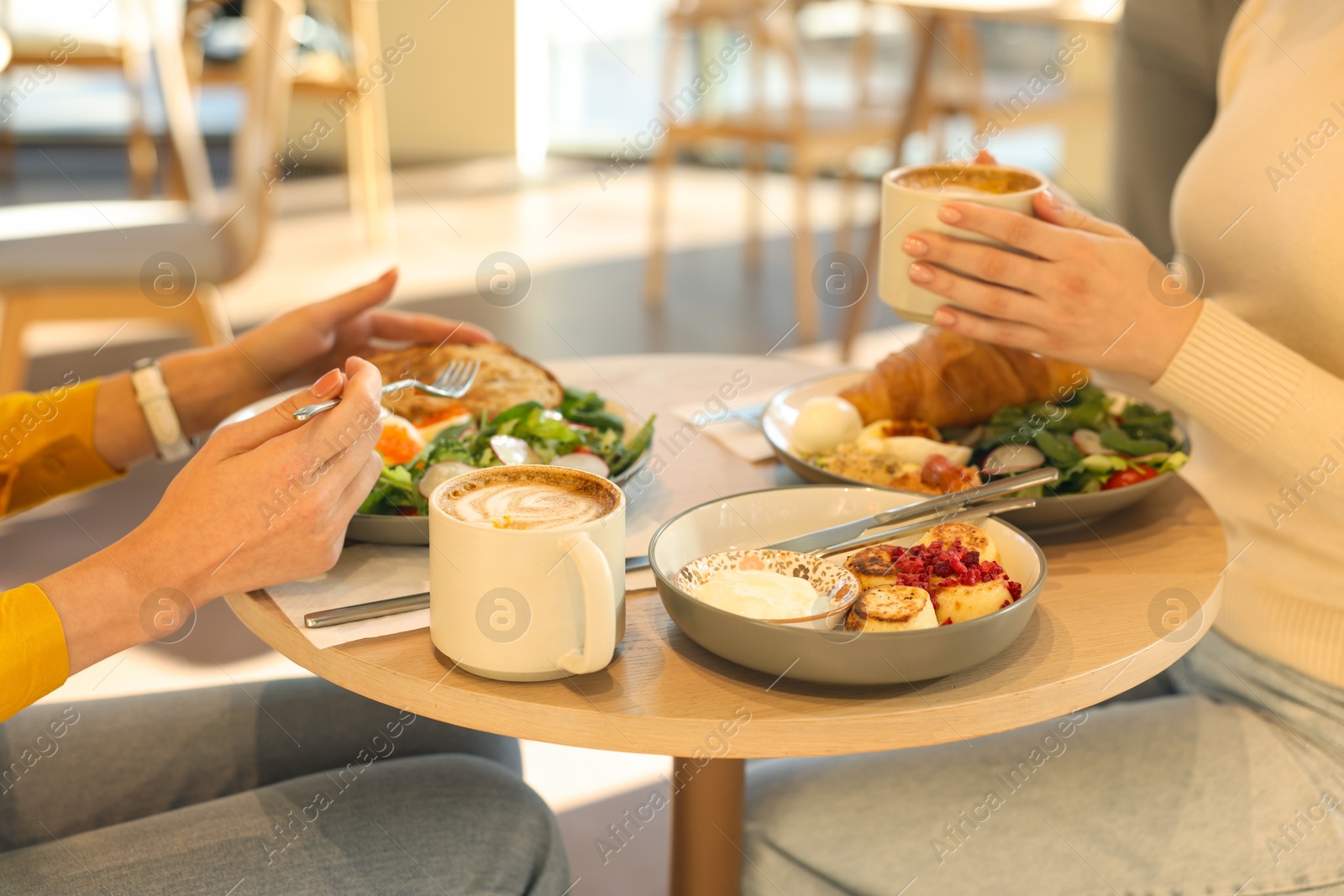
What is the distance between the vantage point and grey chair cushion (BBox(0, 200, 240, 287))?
231cm

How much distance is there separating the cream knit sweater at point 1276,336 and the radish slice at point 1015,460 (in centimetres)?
12

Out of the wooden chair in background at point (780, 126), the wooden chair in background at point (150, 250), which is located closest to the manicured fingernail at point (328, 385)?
the wooden chair in background at point (150, 250)

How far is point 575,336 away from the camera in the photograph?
3.98m

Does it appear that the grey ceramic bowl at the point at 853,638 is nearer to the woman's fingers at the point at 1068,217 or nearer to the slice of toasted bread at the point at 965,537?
the slice of toasted bread at the point at 965,537

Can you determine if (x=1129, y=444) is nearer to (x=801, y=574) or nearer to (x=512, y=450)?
(x=801, y=574)

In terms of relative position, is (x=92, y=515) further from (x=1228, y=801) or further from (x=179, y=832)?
(x=1228, y=801)

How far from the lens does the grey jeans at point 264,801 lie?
0.87 meters

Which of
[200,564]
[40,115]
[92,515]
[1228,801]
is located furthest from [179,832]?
[40,115]

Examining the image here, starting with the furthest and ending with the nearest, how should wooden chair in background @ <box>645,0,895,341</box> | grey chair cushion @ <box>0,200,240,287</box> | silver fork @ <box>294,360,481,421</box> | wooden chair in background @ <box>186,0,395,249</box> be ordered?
wooden chair in background @ <box>186,0,395,249</box>
wooden chair in background @ <box>645,0,895,341</box>
grey chair cushion @ <box>0,200,240,287</box>
silver fork @ <box>294,360,481,421</box>

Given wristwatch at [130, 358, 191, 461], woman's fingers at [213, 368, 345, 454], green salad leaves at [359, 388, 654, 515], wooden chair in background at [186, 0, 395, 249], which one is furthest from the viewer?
wooden chair in background at [186, 0, 395, 249]

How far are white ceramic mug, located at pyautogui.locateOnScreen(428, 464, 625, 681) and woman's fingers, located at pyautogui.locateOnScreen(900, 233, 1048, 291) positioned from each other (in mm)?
351

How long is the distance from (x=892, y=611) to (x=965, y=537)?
129mm

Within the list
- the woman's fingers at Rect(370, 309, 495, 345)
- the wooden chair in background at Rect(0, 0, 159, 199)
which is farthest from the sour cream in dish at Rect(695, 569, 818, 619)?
the wooden chair in background at Rect(0, 0, 159, 199)

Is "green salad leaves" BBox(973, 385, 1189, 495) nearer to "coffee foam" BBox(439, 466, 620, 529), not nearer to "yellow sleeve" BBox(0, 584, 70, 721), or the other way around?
"coffee foam" BBox(439, 466, 620, 529)
